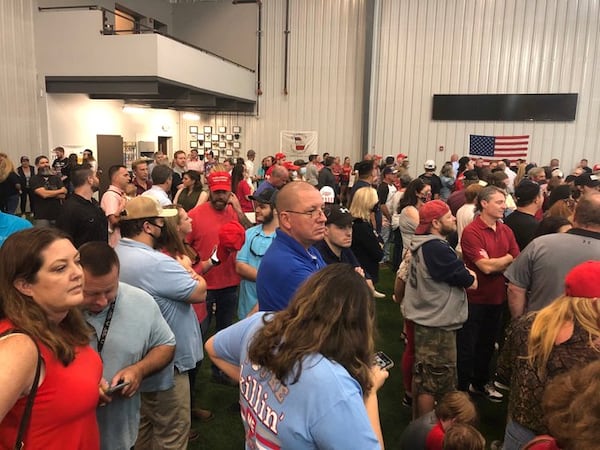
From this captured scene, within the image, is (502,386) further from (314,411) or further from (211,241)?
(314,411)

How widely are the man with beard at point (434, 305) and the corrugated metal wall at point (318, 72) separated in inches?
532

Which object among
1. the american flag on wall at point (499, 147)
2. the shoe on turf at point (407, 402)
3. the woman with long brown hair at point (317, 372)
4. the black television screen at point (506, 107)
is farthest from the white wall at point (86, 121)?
the woman with long brown hair at point (317, 372)

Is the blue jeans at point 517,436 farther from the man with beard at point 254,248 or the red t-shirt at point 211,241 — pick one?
the red t-shirt at point 211,241

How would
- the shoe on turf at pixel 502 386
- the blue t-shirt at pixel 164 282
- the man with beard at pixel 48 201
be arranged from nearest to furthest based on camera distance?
the blue t-shirt at pixel 164 282 → the shoe on turf at pixel 502 386 → the man with beard at pixel 48 201

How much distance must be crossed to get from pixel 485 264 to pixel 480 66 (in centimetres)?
1304

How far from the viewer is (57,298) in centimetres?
160

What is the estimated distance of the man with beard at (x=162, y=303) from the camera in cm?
246

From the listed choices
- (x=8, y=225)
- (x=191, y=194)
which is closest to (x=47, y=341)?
(x=8, y=225)

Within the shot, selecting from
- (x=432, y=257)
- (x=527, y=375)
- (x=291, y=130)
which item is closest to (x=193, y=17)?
(x=291, y=130)

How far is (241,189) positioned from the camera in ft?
23.1

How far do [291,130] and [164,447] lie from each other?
1507 cm

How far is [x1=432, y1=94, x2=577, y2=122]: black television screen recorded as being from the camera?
46.7ft

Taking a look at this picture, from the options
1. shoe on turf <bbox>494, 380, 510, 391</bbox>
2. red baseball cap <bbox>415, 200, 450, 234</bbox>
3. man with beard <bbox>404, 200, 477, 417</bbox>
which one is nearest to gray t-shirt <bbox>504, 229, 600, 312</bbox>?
man with beard <bbox>404, 200, 477, 417</bbox>

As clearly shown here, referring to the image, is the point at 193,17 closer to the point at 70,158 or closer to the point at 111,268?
the point at 70,158
